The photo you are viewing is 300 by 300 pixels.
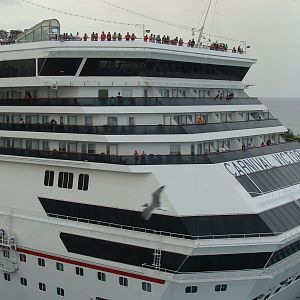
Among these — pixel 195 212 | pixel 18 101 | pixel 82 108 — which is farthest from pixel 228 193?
pixel 18 101

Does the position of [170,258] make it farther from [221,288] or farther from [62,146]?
[62,146]

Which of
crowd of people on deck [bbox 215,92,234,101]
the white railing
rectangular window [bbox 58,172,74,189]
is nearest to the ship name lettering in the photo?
the white railing

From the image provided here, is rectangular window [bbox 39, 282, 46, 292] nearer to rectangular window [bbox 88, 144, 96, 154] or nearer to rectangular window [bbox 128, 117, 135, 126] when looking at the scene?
rectangular window [bbox 88, 144, 96, 154]

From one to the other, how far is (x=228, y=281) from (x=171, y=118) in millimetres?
4814

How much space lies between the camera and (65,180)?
17.0m

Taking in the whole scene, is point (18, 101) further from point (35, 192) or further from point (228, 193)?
point (228, 193)

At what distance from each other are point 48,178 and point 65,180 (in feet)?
2.12

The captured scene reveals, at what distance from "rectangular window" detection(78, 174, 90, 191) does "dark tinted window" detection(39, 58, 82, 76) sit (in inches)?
116

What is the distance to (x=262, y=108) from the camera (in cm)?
2138

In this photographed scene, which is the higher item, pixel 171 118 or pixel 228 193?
pixel 171 118

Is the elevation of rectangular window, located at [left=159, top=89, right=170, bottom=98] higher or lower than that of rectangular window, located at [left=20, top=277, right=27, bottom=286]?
higher

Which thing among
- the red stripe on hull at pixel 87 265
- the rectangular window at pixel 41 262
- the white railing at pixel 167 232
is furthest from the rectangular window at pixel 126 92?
the rectangular window at pixel 41 262

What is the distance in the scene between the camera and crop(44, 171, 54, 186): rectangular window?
17.2m

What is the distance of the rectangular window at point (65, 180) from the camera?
55.3 feet
